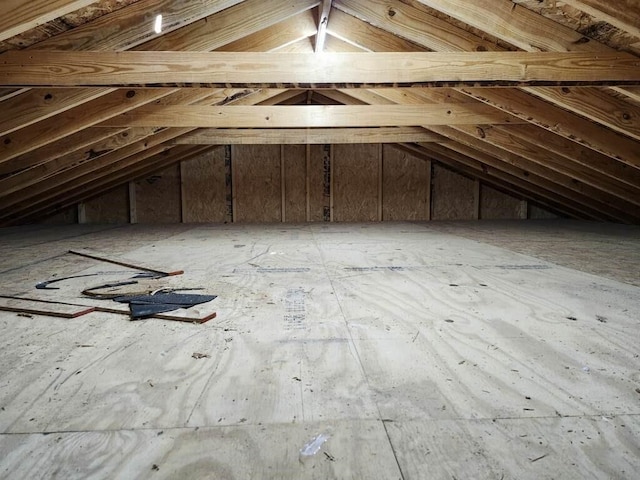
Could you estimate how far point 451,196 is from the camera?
8.63 m

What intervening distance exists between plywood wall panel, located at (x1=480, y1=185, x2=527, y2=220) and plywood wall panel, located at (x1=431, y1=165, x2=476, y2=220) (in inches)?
9.0

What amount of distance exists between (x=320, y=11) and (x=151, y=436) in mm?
3370

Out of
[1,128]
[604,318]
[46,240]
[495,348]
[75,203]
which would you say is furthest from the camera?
[75,203]

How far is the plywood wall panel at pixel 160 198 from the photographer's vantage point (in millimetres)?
8227

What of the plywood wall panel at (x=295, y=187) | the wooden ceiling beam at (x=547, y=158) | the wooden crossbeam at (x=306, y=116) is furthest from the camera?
the plywood wall panel at (x=295, y=187)

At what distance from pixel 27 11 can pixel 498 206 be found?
8268mm

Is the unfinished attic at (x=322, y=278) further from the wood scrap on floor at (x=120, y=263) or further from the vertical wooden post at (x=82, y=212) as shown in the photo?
the vertical wooden post at (x=82, y=212)

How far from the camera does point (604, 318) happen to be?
6.89 ft

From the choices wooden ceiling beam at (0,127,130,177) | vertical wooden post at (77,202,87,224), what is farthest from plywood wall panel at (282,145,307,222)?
wooden ceiling beam at (0,127,130,177)

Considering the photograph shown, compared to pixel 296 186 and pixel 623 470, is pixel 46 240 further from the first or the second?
pixel 623 470

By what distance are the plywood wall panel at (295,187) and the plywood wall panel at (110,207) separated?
2952 millimetres

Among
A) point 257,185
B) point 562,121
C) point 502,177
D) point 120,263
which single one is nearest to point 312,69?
point 120,263

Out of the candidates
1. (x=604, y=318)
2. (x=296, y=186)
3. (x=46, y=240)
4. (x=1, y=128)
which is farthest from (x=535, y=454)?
(x=296, y=186)

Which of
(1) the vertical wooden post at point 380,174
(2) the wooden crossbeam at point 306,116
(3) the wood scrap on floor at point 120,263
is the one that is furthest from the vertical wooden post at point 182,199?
(3) the wood scrap on floor at point 120,263
